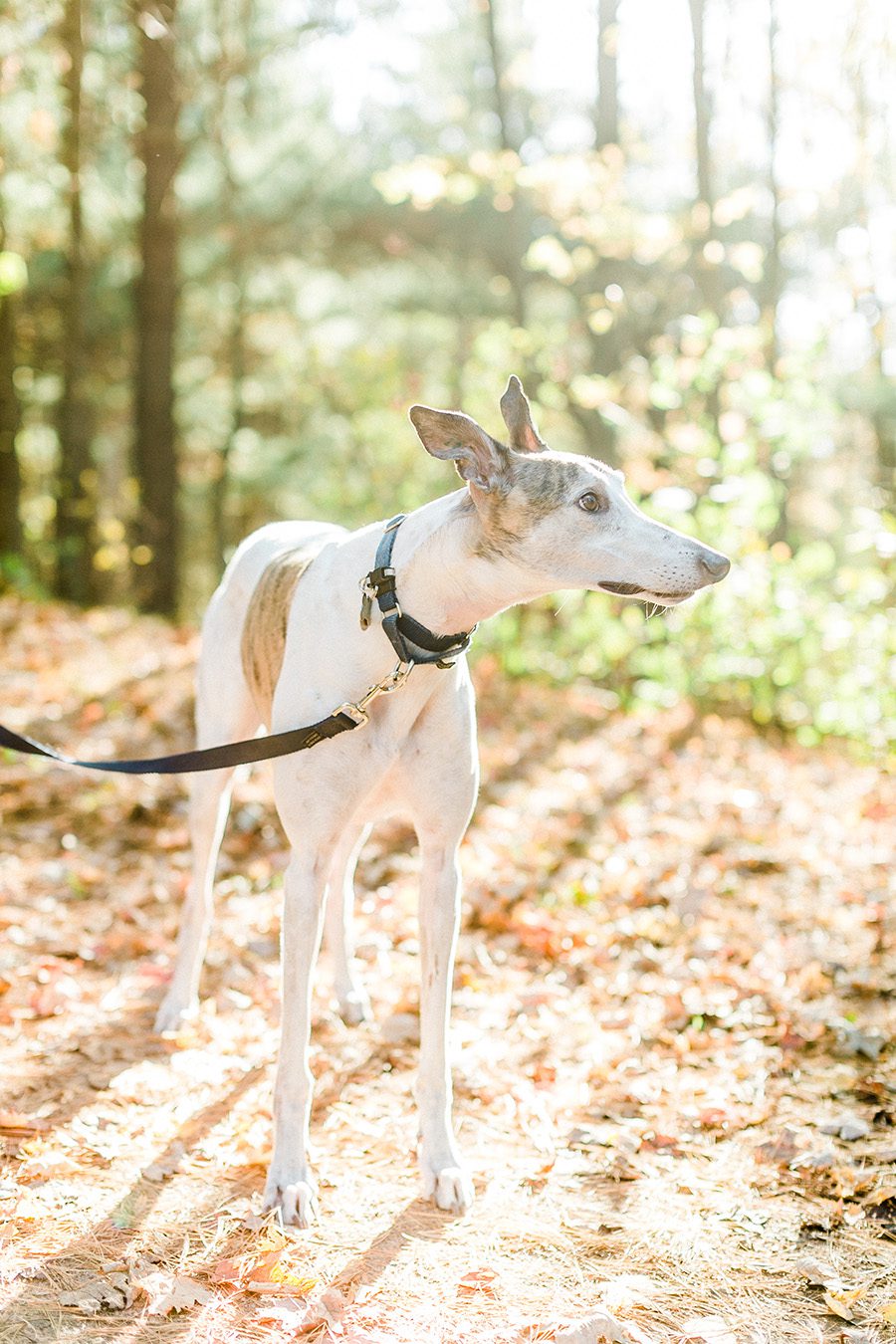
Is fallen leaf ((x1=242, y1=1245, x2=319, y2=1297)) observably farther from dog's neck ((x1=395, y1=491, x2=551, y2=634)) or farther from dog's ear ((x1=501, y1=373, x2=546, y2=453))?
dog's ear ((x1=501, y1=373, x2=546, y2=453))

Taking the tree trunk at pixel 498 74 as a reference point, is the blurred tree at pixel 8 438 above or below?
below

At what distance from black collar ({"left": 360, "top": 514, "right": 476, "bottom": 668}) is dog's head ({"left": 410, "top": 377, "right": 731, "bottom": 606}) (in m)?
0.30

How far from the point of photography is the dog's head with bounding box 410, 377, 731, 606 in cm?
312

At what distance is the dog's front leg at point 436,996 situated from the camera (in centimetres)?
358

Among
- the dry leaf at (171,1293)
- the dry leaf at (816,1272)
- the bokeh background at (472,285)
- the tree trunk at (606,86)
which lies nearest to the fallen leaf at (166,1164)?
the dry leaf at (171,1293)

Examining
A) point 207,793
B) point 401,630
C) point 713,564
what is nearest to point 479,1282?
point 401,630

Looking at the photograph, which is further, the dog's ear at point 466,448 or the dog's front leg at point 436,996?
the dog's front leg at point 436,996

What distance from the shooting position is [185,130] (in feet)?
45.6

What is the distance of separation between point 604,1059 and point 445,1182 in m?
1.20

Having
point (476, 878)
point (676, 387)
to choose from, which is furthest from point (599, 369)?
point (476, 878)

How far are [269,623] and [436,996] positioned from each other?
1363 millimetres

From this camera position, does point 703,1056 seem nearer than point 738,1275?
No

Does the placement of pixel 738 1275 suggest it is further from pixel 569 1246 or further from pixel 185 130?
pixel 185 130

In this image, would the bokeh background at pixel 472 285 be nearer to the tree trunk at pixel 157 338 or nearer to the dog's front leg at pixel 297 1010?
the tree trunk at pixel 157 338
